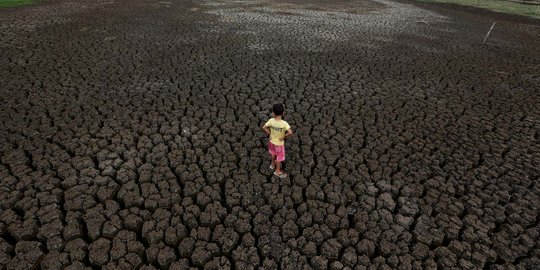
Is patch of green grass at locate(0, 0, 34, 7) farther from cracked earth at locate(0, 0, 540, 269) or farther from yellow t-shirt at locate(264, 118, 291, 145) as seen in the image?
yellow t-shirt at locate(264, 118, 291, 145)

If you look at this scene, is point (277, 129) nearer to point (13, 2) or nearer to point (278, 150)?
point (278, 150)

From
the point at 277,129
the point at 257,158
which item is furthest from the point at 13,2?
the point at 277,129

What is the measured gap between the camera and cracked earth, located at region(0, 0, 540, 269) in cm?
356

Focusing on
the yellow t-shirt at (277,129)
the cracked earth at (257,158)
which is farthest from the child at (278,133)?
the cracked earth at (257,158)

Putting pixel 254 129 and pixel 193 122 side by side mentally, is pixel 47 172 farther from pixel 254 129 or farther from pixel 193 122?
pixel 254 129

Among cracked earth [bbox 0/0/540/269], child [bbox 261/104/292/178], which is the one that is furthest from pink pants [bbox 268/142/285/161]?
cracked earth [bbox 0/0/540/269]

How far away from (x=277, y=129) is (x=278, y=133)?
0.06 meters

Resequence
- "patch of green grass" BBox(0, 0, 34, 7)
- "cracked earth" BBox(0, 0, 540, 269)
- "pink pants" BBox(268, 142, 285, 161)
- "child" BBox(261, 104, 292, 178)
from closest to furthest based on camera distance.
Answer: "cracked earth" BBox(0, 0, 540, 269)
"child" BBox(261, 104, 292, 178)
"pink pants" BBox(268, 142, 285, 161)
"patch of green grass" BBox(0, 0, 34, 7)

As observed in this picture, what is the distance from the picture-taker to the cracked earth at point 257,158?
3.56 m

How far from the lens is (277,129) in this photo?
432cm

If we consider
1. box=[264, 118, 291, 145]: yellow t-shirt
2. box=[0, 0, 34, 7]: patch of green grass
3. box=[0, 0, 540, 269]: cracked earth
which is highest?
box=[0, 0, 34, 7]: patch of green grass

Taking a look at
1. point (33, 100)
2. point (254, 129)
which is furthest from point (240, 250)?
point (33, 100)

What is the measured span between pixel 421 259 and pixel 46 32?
13125 mm

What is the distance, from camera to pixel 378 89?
25.8 ft
